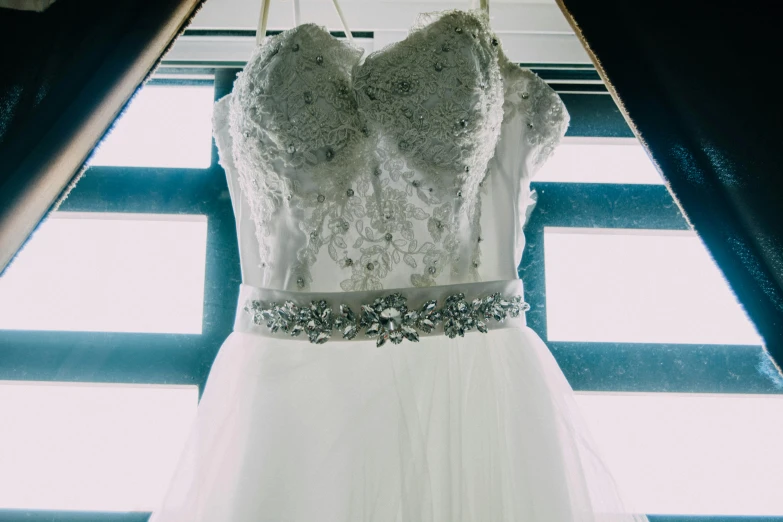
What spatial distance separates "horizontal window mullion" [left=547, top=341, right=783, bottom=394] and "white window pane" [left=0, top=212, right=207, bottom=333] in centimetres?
78

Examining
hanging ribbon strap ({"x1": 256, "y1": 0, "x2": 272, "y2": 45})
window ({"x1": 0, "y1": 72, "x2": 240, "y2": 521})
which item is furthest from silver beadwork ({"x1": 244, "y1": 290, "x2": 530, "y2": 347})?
window ({"x1": 0, "y1": 72, "x2": 240, "y2": 521})

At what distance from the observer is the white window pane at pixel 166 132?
1.20 metres

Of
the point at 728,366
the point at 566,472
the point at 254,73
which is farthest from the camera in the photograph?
the point at 728,366

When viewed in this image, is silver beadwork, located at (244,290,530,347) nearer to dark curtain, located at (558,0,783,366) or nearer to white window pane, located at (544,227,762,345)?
dark curtain, located at (558,0,783,366)

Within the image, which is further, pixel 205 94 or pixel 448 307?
pixel 205 94

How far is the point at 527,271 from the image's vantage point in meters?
1.16

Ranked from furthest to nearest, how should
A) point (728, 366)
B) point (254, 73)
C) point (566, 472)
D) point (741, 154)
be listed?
point (728, 366) → point (254, 73) → point (566, 472) → point (741, 154)

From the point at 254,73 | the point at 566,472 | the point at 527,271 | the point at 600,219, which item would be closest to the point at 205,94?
the point at 254,73

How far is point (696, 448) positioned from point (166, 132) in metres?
1.30

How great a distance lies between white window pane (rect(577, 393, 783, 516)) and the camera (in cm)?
110

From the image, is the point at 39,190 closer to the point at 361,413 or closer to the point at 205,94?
the point at 361,413

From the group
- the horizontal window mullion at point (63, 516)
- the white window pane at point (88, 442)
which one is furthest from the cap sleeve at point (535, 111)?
the horizontal window mullion at point (63, 516)

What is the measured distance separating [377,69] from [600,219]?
27.7 inches
